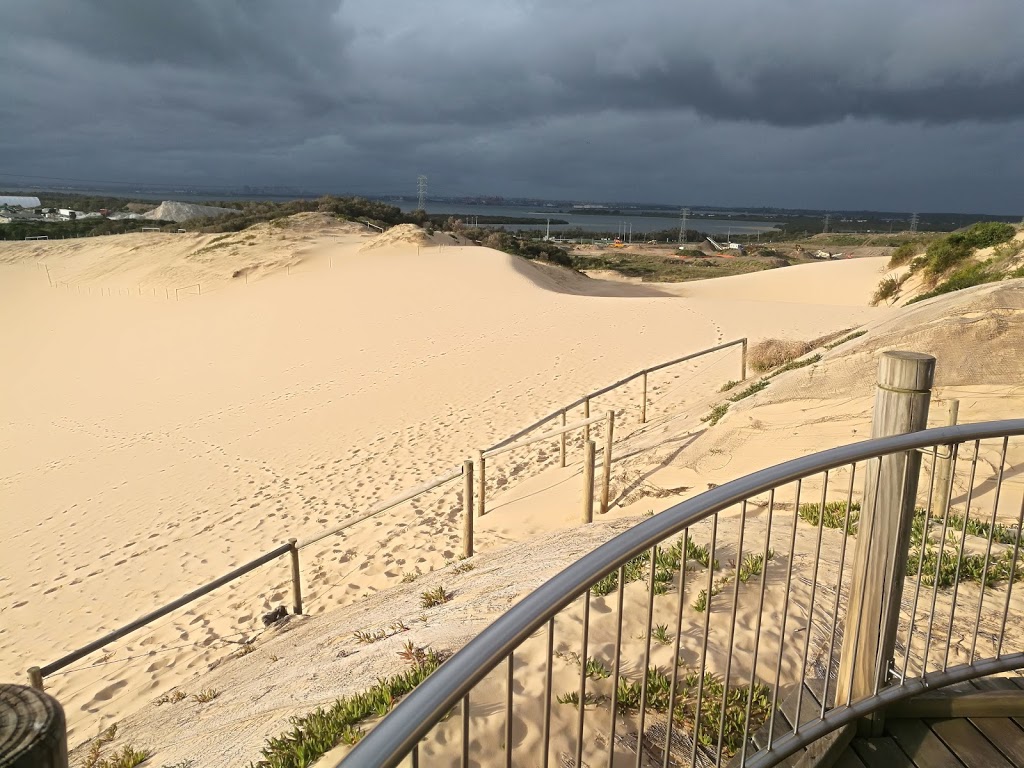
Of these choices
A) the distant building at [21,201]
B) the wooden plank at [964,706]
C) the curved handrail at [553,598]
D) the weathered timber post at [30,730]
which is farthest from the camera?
the distant building at [21,201]

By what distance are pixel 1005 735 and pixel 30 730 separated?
3073mm

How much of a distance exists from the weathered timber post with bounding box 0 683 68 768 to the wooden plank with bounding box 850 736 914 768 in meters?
2.54

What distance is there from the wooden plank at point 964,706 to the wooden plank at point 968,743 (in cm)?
3

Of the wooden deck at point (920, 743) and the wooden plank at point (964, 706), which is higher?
the wooden plank at point (964, 706)

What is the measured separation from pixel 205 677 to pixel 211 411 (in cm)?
1100

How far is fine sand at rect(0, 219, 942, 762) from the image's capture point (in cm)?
748

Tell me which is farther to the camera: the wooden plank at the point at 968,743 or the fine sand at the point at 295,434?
the fine sand at the point at 295,434

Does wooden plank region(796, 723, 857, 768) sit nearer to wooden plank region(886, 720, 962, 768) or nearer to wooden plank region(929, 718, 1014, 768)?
wooden plank region(886, 720, 962, 768)

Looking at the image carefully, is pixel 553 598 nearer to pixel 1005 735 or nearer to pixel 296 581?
pixel 1005 735

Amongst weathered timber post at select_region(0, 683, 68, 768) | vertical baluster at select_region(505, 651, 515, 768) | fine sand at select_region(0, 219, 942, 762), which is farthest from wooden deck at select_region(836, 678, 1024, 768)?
fine sand at select_region(0, 219, 942, 762)

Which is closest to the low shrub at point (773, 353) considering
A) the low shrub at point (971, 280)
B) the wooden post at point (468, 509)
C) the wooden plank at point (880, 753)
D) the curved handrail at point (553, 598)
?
the low shrub at point (971, 280)

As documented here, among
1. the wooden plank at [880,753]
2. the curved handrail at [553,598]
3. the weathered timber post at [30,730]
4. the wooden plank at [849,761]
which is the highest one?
the weathered timber post at [30,730]

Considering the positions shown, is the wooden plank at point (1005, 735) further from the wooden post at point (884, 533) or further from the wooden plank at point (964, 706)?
the wooden post at point (884, 533)

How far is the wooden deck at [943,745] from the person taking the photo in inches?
97.0
